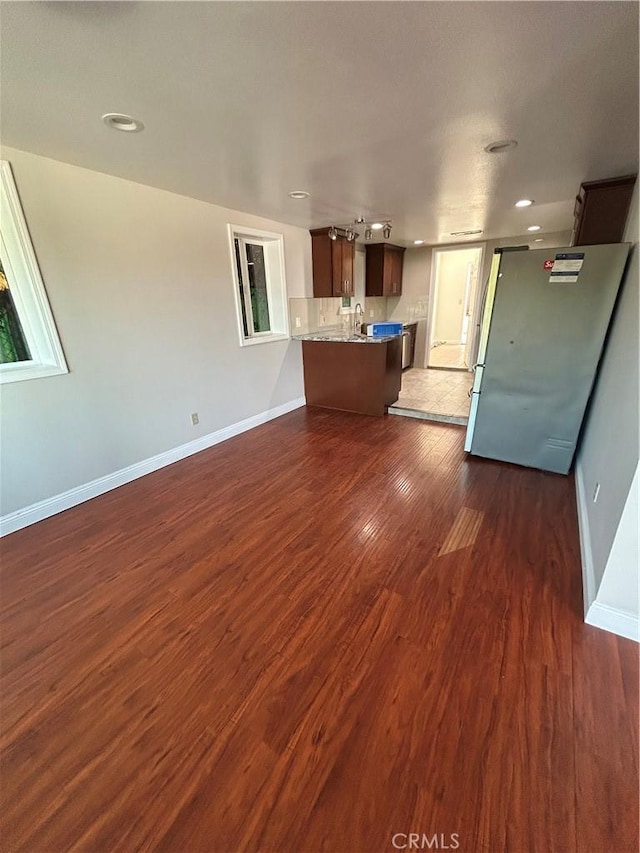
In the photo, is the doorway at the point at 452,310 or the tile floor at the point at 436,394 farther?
the doorway at the point at 452,310

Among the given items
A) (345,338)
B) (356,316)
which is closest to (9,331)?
(345,338)

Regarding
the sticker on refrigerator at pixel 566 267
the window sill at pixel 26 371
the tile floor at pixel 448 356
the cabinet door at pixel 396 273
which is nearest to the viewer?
the window sill at pixel 26 371

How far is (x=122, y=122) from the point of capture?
5.66 feet

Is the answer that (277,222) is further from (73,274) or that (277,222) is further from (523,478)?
(523,478)

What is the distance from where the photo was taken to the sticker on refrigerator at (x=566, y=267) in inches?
92.7

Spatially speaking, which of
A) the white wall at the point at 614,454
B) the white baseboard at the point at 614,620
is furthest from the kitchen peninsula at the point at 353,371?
the white baseboard at the point at 614,620

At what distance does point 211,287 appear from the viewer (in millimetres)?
3326

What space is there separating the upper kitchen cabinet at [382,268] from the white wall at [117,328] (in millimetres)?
2561

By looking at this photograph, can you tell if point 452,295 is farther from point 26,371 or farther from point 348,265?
point 26,371

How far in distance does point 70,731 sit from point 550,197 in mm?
4902

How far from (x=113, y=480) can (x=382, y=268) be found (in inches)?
201

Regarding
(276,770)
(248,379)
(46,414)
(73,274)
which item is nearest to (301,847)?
(276,770)

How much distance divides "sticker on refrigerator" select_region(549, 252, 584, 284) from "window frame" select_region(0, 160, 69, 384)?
355 centimetres

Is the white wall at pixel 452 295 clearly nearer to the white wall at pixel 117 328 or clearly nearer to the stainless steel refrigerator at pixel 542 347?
the stainless steel refrigerator at pixel 542 347
